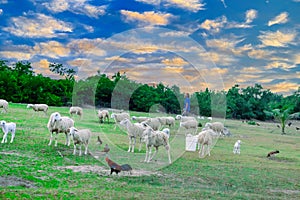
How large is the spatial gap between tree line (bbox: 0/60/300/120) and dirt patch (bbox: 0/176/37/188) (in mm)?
15754

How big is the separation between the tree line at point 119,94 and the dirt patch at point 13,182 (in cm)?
1575

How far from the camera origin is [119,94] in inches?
1507

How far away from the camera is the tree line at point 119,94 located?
33.8 metres

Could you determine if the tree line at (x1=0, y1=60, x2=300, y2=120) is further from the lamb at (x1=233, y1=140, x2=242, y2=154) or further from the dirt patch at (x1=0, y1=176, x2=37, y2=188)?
the dirt patch at (x1=0, y1=176, x2=37, y2=188)

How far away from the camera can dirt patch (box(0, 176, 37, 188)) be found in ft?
32.1

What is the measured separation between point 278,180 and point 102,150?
7.43 m

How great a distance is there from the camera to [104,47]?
19.9 metres

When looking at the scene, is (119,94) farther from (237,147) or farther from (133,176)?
(133,176)

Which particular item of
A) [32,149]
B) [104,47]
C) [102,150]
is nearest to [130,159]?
[102,150]

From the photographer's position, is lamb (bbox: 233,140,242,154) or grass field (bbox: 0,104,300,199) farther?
lamb (bbox: 233,140,242,154)

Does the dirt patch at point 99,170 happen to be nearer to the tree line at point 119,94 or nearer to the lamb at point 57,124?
the lamb at point 57,124

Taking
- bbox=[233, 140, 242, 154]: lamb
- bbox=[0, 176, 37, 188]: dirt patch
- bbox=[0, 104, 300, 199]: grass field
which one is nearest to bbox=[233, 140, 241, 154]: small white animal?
bbox=[233, 140, 242, 154]: lamb

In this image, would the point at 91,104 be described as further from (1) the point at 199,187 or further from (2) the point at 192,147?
(1) the point at 199,187

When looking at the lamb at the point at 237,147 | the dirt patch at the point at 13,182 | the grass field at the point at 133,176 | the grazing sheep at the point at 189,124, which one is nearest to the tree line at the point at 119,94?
the grazing sheep at the point at 189,124
